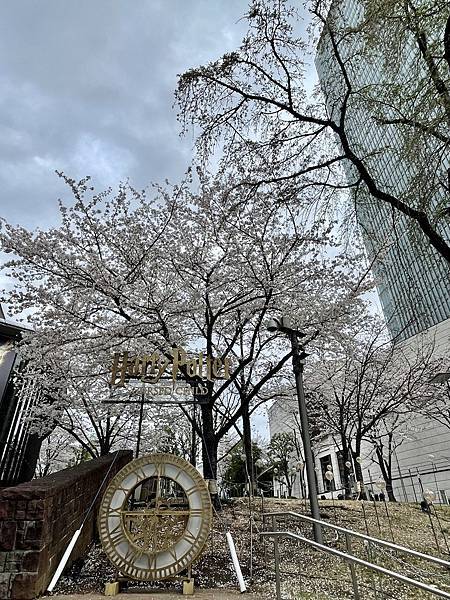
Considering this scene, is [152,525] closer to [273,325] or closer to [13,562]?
[13,562]

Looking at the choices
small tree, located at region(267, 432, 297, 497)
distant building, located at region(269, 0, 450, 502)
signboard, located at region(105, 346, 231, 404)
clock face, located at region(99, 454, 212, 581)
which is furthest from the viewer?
small tree, located at region(267, 432, 297, 497)

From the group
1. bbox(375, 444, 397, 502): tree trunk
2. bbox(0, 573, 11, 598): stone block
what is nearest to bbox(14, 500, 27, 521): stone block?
bbox(0, 573, 11, 598): stone block

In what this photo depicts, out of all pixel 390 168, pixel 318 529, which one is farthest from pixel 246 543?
pixel 390 168

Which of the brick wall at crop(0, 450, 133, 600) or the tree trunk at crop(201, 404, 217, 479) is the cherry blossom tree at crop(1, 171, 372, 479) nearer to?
the tree trunk at crop(201, 404, 217, 479)

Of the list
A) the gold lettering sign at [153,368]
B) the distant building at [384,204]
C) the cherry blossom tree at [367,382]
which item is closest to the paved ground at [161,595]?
the gold lettering sign at [153,368]

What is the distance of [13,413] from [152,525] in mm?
7305

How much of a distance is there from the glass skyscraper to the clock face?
3.91 metres

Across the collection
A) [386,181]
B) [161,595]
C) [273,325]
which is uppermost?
[386,181]

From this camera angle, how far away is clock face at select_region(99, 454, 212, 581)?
470cm

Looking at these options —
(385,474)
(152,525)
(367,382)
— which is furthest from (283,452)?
(152,525)

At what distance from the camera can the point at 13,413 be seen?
10.4 meters

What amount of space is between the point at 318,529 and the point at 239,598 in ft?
6.38

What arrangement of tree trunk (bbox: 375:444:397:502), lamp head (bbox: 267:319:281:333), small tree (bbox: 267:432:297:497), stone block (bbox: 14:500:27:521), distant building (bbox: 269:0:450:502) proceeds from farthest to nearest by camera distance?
small tree (bbox: 267:432:297:497)
tree trunk (bbox: 375:444:397:502)
lamp head (bbox: 267:319:281:333)
distant building (bbox: 269:0:450:502)
stone block (bbox: 14:500:27:521)

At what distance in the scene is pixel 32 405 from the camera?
11.7 meters
